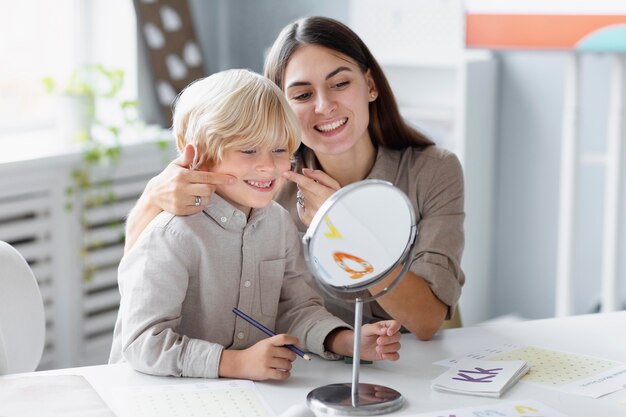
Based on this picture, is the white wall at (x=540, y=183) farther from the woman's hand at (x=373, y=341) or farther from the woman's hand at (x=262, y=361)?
the woman's hand at (x=262, y=361)

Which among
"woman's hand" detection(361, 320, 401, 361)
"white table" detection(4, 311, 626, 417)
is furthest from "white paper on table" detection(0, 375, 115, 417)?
"woman's hand" detection(361, 320, 401, 361)

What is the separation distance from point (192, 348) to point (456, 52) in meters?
1.95

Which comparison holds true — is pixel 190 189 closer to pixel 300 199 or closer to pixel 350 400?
pixel 300 199

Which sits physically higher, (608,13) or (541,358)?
(608,13)

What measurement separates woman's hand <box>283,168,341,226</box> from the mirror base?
0.33 m

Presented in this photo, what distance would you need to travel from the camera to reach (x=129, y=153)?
10.3 ft

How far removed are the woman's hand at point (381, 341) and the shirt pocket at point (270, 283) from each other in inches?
6.4

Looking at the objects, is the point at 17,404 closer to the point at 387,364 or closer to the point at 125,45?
the point at 387,364

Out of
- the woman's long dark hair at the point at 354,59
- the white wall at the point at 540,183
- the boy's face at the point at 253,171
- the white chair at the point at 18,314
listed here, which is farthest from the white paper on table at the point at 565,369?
the white wall at the point at 540,183

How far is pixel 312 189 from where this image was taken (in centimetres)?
159

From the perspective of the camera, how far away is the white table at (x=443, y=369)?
136cm

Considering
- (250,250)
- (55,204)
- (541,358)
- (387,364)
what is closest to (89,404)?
(250,250)

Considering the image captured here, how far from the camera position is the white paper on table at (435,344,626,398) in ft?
4.66

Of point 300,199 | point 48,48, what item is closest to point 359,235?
point 300,199
